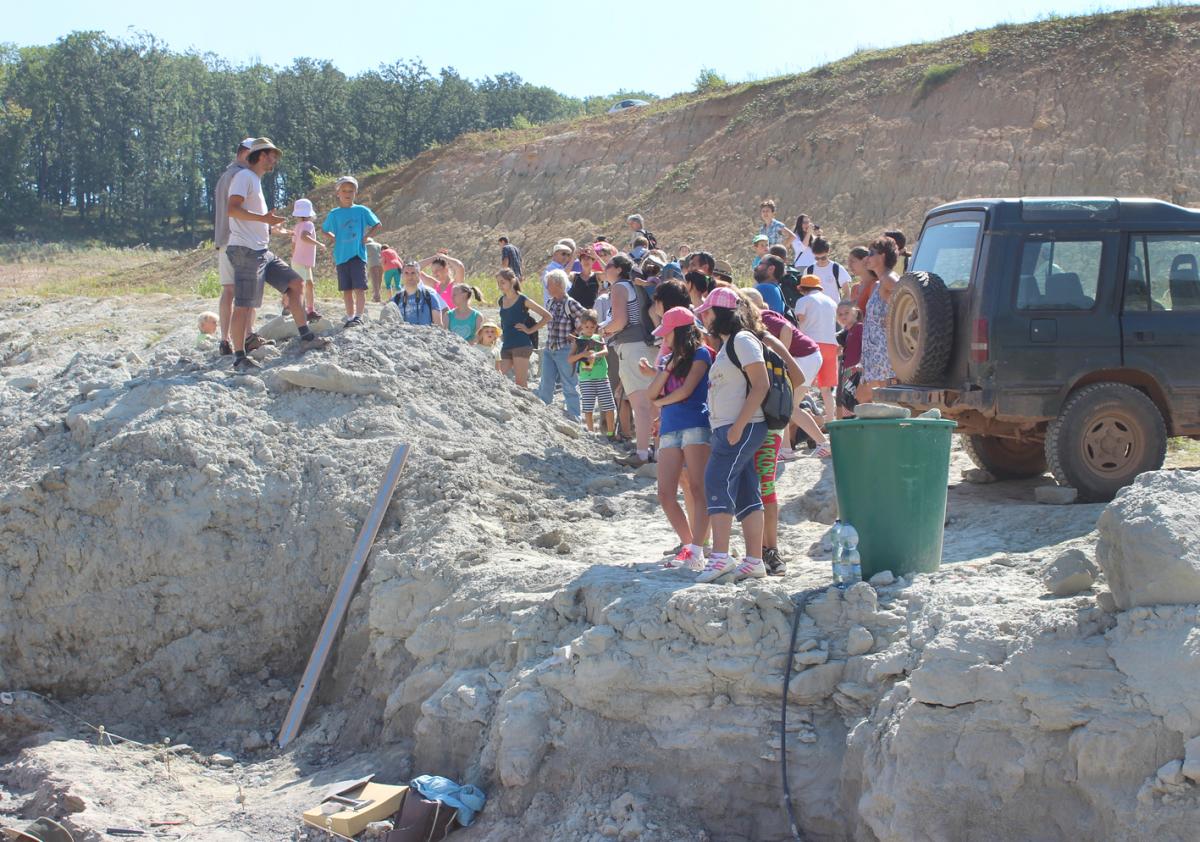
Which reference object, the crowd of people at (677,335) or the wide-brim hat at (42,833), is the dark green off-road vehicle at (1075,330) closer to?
the crowd of people at (677,335)

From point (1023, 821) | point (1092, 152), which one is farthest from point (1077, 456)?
point (1092, 152)

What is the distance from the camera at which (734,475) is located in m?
6.73

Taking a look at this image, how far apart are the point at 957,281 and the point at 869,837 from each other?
161 inches

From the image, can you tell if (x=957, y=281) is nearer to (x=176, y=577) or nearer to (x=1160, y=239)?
(x=1160, y=239)

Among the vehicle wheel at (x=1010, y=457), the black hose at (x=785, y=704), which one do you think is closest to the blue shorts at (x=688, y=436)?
the black hose at (x=785, y=704)

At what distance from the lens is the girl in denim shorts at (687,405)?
717 cm

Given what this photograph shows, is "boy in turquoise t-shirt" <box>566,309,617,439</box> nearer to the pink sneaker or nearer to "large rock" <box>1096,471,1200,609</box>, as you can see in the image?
the pink sneaker

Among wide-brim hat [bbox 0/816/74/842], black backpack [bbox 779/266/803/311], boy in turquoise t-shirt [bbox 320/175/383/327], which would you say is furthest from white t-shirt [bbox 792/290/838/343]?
wide-brim hat [bbox 0/816/74/842]

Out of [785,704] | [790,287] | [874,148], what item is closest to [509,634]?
[785,704]

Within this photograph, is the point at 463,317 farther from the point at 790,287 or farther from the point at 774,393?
the point at 774,393

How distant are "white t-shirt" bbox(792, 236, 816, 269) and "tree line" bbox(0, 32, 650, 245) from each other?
4544 centimetres

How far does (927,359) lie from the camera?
825 centimetres

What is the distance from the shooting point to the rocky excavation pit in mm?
5293

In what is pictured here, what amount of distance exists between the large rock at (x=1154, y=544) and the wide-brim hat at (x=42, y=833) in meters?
5.38
